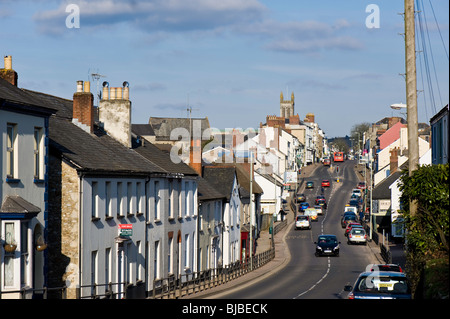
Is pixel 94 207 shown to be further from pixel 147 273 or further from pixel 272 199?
pixel 272 199

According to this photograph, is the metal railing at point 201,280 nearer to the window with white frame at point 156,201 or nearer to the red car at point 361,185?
the window with white frame at point 156,201

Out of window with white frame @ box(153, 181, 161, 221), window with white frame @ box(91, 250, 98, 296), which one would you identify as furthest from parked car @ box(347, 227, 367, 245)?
window with white frame @ box(91, 250, 98, 296)

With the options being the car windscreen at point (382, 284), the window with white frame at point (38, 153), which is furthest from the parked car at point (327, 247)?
the car windscreen at point (382, 284)

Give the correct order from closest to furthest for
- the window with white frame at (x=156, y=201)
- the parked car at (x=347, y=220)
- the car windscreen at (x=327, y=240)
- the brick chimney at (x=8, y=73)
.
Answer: the brick chimney at (x=8, y=73)
the window with white frame at (x=156, y=201)
the car windscreen at (x=327, y=240)
the parked car at (x=347, y=220)

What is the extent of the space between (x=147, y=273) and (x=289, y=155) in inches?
4928

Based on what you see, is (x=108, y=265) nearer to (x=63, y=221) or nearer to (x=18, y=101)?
(x=63, y=221)

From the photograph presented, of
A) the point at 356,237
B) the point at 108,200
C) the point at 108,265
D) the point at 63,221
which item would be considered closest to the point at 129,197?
the point at 108,200

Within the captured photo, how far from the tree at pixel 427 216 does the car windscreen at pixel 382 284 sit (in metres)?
1.02

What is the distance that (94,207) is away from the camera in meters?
32.3

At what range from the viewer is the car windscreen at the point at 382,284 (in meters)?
20.5

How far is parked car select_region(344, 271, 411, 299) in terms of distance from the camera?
→ 20.0m

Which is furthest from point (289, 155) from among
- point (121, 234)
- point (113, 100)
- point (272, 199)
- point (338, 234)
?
point (121, 234)

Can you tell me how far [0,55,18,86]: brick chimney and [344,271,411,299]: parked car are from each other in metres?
19.1

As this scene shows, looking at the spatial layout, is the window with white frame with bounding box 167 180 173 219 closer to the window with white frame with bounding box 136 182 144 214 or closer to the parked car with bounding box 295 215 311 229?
the window with white frame with bounding box 136 182 144 214
